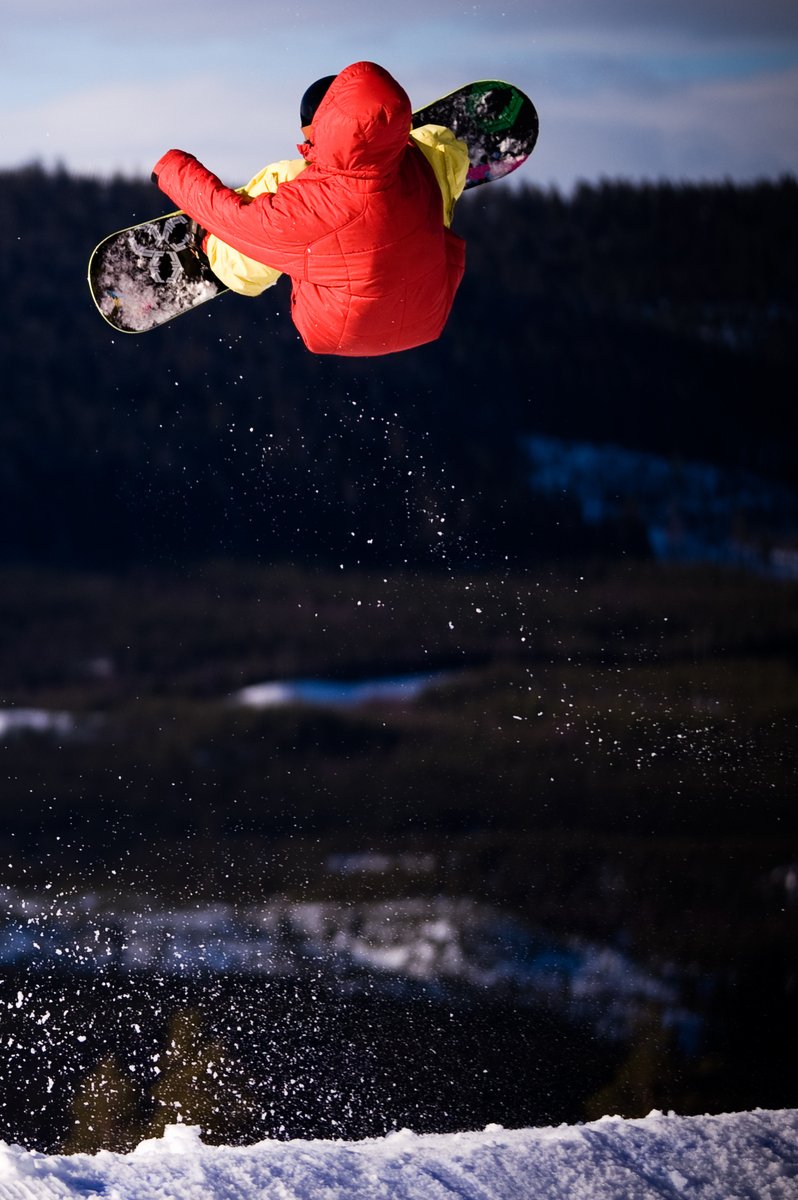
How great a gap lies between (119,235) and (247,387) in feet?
3.38

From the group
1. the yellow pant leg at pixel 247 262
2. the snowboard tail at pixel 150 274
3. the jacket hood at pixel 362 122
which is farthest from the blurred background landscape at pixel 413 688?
the jacket hood at pixel 362 122

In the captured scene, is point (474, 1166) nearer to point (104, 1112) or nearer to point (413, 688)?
point (104, 1112)

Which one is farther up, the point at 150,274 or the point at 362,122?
the point at 362,122

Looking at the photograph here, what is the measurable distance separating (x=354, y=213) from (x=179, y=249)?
77cm

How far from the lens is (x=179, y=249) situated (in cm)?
239

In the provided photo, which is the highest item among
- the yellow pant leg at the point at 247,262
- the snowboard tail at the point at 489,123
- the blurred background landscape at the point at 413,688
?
the snowboard tail at the point at 489,123

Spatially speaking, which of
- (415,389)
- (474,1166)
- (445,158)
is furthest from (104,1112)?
(445,158)

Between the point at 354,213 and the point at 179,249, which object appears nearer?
the point at 354,213

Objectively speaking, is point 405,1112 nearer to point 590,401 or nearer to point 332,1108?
point 332,1108

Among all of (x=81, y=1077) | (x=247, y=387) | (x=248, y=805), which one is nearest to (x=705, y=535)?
(x=247, y=387)

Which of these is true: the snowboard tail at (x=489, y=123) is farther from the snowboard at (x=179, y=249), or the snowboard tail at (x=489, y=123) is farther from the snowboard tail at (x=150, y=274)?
the snowboard tail at (x=150, y=274)

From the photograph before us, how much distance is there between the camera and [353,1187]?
3.08 meters

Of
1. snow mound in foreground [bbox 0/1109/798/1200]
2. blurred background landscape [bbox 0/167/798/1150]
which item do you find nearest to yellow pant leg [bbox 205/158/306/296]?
blurred background landscape [bbox 0/167/798/1150]

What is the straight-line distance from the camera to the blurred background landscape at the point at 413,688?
3359 mm
